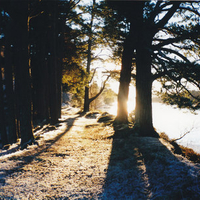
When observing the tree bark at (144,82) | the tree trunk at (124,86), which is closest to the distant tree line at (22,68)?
the tree bark at (144,82)

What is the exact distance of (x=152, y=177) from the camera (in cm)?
279

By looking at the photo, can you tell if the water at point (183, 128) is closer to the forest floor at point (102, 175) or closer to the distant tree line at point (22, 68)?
the forest floor at point (102, 175)

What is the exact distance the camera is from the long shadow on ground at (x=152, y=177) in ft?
7.55

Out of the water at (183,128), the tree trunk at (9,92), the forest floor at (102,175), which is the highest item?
the tree trunk at (9,92)

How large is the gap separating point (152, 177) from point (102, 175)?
1121 mm

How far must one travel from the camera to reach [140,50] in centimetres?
595

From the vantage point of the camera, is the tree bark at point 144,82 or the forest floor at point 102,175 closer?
the forest floor at point 102,175

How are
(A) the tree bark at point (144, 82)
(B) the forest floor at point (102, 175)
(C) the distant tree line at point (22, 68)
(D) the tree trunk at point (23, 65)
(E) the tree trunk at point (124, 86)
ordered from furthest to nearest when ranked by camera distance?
(E) the tree trunk at point (124, 86) < (A) the tree bark at point (144, 82) < (C) the distant tree line at point (22, 68) < (D) the tree trunk at point (23, 65) < (B) the forest floor at point (102, 175)

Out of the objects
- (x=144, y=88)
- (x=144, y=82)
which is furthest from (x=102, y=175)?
(x=144, y=82)

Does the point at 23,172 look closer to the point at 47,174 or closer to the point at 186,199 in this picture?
the point at 47,174

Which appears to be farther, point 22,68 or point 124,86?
point 124,86

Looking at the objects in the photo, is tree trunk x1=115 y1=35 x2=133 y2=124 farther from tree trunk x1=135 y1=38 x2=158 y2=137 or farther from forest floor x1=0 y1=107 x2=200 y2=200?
forest floor x1=0 y1=107 x2=200 y2=200

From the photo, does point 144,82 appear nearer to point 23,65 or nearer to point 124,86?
point 124,86

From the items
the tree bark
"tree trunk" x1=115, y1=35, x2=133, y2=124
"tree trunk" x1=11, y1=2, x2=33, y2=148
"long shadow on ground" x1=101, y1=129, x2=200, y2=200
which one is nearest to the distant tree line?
"tree trunk" x1=11, y1=2, x2=33, y2=148
